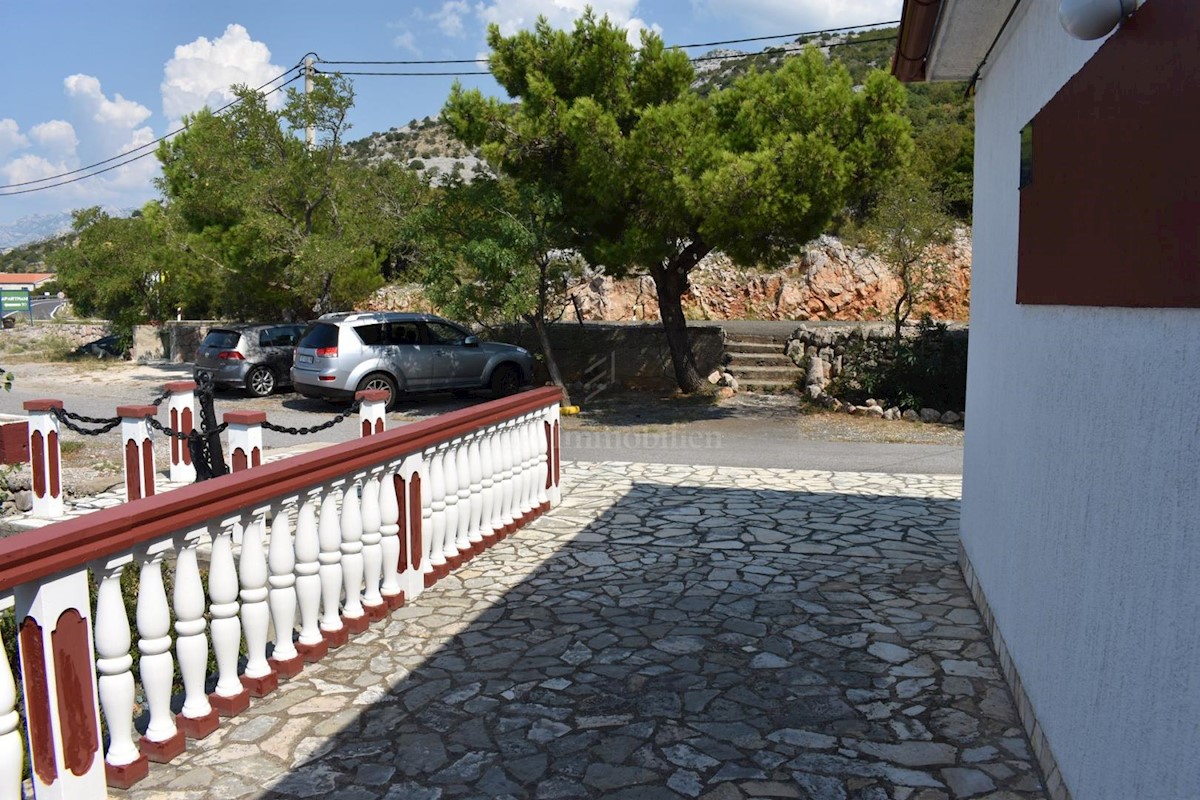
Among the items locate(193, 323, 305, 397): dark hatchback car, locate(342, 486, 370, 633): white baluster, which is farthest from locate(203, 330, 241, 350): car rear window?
locate(342, 486, 370, 633): white baluster

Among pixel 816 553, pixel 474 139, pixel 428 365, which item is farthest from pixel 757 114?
pixel 816 553

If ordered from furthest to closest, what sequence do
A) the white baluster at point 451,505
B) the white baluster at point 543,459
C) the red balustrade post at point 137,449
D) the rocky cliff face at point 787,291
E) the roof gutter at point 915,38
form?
the rocky cliff face at point 787,291, the red balustrade post at point 137,449, the white baluster at point 543,459, the white baluster at point 451,505, the roof gutter at point 915,38

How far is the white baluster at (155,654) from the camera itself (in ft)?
11.2

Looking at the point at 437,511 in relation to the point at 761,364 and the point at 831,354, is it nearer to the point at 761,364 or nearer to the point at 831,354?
the point at 831,354

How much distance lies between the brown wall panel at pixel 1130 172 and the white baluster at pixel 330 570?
328 cm

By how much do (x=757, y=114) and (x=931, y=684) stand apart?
1080 centimetres

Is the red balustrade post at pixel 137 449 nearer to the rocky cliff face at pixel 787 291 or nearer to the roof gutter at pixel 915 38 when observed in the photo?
the roof gutter at pixel 915 38

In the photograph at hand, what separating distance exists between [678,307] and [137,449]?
9.95m

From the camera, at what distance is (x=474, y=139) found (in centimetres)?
1480

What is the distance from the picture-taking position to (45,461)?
8.70 meters

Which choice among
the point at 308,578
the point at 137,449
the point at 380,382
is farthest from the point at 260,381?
the point at 308,578

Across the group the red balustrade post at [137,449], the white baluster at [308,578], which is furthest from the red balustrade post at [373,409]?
the white baluster at [308,578]

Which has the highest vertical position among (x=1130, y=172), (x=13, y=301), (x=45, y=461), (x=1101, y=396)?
(x=13, y=301)

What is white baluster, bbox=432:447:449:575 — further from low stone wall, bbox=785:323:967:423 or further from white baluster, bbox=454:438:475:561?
low stone wall, bbox=785:323:967:423
